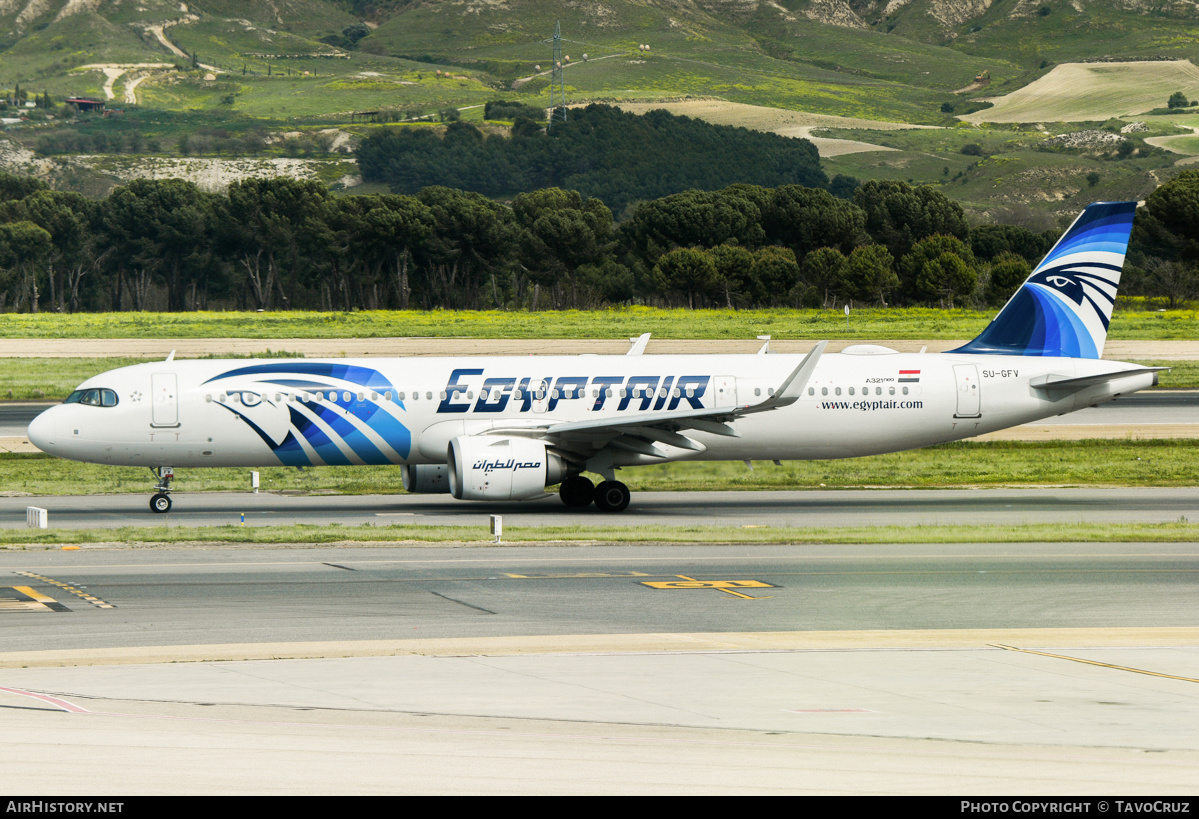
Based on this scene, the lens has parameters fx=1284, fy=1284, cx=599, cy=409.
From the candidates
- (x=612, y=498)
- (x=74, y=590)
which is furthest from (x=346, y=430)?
(x=74, y=590)

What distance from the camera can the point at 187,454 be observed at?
31.3 m

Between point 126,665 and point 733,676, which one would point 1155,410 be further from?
point 126,665

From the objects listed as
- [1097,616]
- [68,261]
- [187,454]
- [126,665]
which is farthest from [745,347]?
[68,261]

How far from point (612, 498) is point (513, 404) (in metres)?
3.37

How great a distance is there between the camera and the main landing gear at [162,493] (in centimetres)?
3119

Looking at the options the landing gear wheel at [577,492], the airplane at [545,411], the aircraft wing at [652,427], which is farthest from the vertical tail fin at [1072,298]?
the landing gear wheel at [577,492]

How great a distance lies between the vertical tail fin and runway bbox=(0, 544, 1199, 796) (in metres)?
11.3

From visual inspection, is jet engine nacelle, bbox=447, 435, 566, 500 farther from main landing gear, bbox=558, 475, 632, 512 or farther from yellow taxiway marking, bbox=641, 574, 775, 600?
yellow taxiway marking, bbox=641, 574, 775, 600

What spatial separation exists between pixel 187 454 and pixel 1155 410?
125 ft

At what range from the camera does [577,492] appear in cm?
3209

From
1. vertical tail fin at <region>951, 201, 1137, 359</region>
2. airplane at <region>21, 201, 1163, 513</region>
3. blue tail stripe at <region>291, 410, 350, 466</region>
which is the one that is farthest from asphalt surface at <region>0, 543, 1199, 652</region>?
vertical tail fin at <region>951, 201, 1137, 359</region>

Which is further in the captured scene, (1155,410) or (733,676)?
(1155,410)

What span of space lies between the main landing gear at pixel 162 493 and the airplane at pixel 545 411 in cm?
5

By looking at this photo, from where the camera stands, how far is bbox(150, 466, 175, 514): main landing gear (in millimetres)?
31188
